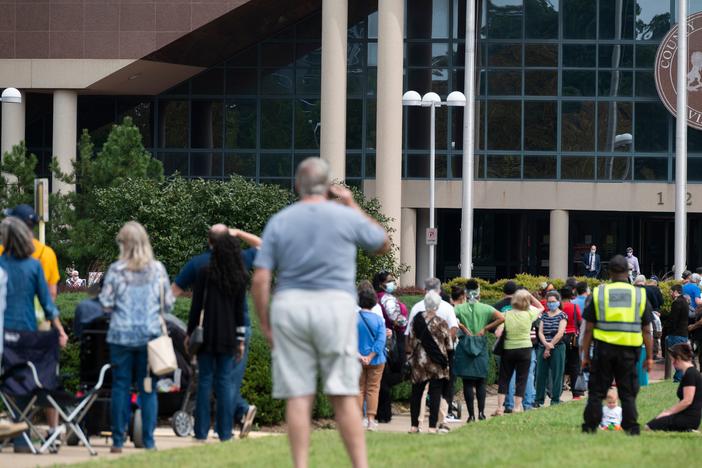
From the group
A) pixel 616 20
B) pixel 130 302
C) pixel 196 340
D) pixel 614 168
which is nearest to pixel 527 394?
pixel 196 340

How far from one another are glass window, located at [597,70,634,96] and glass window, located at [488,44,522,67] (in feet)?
8.84

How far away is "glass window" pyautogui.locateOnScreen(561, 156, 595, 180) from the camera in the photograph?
4866 cm

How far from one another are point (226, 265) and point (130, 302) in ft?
3.25

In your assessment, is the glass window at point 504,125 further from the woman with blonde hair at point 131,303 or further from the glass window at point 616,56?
the woman with blonde hair at point 131,303

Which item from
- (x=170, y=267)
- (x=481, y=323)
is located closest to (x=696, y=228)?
(x=170, y=267)

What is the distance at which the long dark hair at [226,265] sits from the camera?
11.8m

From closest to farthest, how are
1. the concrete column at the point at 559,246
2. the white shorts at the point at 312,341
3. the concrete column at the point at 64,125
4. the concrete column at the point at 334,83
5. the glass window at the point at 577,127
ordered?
the white shorts at the point at 312,341 → the concrete column at the point at 334,83 → the concrete column at the point at 64,125 → the concrete column at the point at 559,246 → the glass window at the point at 577,127

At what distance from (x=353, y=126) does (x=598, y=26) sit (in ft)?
28.0

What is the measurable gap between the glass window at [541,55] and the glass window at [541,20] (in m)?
0.32

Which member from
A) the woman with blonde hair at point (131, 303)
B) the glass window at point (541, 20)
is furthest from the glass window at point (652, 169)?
the woman with blonde hair at point (131, 303)

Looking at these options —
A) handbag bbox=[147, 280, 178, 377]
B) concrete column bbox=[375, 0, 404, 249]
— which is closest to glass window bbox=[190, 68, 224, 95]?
concrete column bbox=[375, 0, 404, 249]

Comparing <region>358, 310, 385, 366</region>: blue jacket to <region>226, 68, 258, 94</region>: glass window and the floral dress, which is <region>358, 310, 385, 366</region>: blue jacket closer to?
the floral dress

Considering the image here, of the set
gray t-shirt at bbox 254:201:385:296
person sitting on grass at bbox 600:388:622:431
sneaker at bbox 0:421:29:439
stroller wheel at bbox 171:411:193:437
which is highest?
gray t-shirt at bbox 254:201:385:296

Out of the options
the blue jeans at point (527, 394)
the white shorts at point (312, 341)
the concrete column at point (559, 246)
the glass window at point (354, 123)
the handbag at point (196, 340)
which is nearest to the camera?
the white shorts at point (312, 341)
